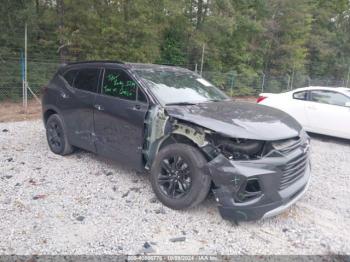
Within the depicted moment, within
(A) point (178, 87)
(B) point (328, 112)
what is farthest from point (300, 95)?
(A) point (178, 87)

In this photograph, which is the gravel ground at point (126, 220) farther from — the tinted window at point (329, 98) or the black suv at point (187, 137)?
the tinted window at point (329, 98)

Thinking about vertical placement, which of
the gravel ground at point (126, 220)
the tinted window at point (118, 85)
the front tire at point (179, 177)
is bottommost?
the gravel ground at point (126, 220)

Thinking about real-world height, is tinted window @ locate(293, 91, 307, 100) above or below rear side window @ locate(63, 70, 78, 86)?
below

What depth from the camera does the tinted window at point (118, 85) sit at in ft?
12.7

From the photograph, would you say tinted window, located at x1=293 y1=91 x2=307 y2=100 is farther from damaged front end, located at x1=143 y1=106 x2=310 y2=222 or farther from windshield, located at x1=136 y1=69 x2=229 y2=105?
damaged front end, located at x1=143 y1=106 x2=310 y2=222

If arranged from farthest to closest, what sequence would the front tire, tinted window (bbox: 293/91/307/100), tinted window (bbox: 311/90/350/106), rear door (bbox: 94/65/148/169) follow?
tinted window (bbox: 293/91/307/100) → tinted window (bbox: 311/90/350/106) → rear door (bbox: 94/65/148/169) → the front tire

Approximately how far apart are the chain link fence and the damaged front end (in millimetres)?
8655

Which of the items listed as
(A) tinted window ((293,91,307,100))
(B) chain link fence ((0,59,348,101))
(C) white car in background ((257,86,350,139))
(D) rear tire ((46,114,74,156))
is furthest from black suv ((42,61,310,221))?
(B) chain link fence ((0,59,348,101))

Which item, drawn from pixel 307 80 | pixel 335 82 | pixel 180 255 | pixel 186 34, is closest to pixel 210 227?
pixel 180 255

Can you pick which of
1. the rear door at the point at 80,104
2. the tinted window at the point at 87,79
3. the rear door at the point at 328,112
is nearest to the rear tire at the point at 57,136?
the rear door at the point at 80,104

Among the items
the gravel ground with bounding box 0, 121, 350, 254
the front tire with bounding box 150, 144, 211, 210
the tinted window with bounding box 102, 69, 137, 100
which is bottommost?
the gravel ground with bounding box 0, 121, 350, 254

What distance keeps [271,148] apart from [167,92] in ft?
4.99

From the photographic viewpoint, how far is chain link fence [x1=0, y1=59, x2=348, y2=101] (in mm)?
9984

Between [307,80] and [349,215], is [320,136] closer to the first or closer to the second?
[349,215]
